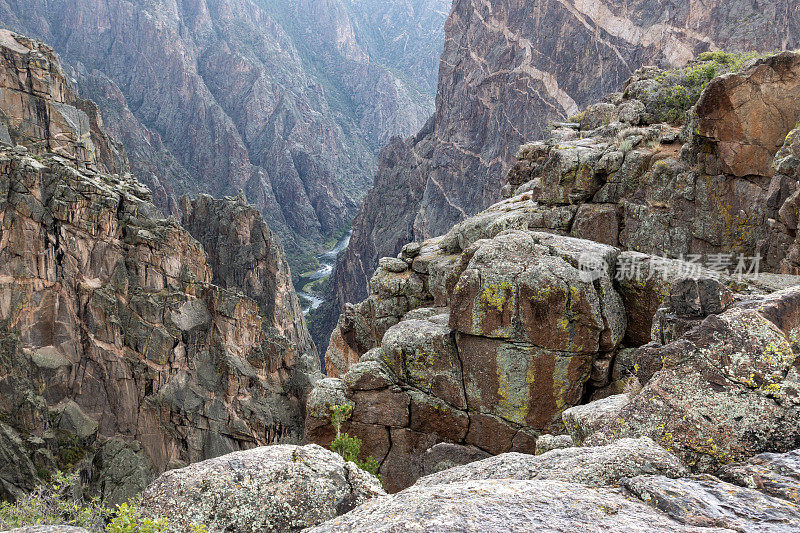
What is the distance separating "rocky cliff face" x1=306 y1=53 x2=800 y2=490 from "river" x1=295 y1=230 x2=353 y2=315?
396 ft

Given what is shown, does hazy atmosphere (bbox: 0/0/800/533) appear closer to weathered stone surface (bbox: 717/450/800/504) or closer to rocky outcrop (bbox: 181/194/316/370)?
weathered stone surface (bbox: 717/450/800/504)

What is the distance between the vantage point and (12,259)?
155ft

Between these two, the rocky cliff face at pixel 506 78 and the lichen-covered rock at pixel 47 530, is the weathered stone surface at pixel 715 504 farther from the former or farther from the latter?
the rocky cliff face at pixel 506 78

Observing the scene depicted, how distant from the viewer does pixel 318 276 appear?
16612cm

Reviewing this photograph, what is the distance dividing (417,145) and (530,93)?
39.1 meters

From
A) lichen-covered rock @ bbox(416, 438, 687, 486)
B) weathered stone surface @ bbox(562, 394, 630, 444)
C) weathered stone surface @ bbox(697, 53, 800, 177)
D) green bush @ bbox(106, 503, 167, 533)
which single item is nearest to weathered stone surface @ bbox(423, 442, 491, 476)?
weathered stone surface @ bbox(562, 394, 630, 444)

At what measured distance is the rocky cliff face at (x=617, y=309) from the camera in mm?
6852

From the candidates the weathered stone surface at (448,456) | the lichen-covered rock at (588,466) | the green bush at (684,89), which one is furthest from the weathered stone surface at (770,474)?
the green bush at (684,89)

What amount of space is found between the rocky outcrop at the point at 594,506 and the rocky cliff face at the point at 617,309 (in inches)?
52.1

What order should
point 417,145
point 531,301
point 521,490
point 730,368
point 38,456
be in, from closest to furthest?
point 521,490
point 730,368
point 531,301
point 38,456
point 417,145

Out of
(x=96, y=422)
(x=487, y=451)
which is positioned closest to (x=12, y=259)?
(x=96, y=422)

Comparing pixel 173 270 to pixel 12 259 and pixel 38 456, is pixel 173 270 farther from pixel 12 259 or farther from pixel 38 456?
pixel 38 456

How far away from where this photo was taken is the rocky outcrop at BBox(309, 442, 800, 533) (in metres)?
4.55

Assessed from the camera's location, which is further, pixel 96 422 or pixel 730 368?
pixel 96 422
